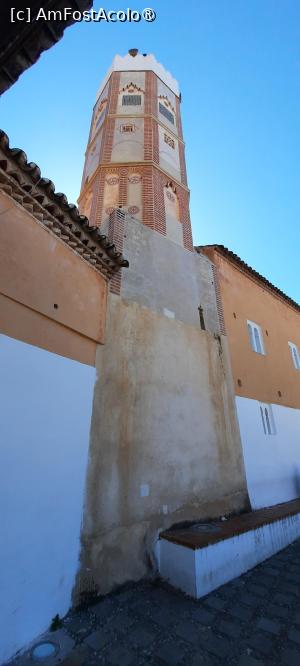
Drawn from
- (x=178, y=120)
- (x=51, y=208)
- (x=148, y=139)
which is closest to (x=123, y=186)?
(x=148, y=139)

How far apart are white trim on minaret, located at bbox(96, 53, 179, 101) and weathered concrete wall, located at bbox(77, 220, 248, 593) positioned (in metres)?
7.45

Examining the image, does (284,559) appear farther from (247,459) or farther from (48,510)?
(48,510)

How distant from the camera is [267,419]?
795cm

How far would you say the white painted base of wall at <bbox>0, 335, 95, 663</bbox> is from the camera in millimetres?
2877

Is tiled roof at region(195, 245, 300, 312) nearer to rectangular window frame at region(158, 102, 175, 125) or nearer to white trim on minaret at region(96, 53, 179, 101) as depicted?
rectangular window frame at region(158, 102, 175, 125)

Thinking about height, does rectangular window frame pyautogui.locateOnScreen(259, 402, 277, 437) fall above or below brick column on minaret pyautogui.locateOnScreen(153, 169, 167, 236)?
below

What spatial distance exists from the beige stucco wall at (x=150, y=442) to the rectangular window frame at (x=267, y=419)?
1.64 meters

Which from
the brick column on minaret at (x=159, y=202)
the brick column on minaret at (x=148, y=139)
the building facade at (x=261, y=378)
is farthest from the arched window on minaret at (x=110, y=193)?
the building facade at (x=261, y=378)

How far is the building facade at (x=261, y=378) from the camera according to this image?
6.96m

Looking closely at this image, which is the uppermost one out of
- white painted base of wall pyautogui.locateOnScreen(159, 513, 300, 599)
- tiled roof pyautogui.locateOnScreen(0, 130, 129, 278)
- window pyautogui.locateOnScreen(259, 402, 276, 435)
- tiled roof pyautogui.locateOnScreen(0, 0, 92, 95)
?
tiled roof pyautogui.locateOnScreen(0, 130, 129, 278)

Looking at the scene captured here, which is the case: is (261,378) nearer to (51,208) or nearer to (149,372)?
(149,372)

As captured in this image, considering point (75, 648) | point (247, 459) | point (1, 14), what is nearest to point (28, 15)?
point (1, 14)

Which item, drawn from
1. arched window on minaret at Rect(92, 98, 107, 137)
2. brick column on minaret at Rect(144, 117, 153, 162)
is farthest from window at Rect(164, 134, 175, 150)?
arched window on minaret at Rect(92, 98, 107, 137)

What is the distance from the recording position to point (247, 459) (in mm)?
6520
